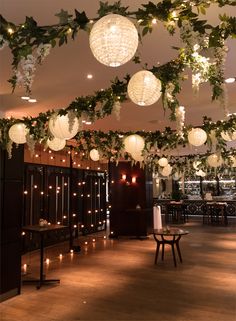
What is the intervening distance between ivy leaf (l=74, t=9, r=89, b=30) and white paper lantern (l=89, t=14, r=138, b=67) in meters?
0.33

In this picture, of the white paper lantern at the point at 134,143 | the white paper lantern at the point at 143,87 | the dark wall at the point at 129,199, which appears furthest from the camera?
the dark wall at the point at 129,199

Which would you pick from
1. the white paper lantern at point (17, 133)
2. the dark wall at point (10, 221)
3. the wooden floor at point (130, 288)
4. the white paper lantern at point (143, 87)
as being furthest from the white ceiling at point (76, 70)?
the wooden floor at point (130, 288)

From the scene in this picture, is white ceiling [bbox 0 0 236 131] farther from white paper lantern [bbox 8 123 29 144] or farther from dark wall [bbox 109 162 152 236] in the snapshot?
dark wall [bbox 109 162 152 236]

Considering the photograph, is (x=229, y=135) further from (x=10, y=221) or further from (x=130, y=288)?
(x=10, y=221)

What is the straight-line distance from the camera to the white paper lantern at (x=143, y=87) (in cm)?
222

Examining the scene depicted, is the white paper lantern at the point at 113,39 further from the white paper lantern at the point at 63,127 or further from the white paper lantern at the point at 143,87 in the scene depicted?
the white paper lantern at the point at 63,127

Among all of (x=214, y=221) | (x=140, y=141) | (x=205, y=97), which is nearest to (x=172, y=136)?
(x=205, y=97)

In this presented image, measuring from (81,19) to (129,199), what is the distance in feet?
29.2

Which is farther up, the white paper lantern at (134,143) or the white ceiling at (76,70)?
the white ceiling at (76,70)

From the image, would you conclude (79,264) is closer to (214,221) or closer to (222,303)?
(222,303)

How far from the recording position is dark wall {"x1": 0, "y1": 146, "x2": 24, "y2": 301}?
4609 mm

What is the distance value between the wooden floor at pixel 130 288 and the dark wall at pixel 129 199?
2301mm

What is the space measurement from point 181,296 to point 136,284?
2.85ft

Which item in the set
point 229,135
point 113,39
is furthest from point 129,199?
point 113,39
